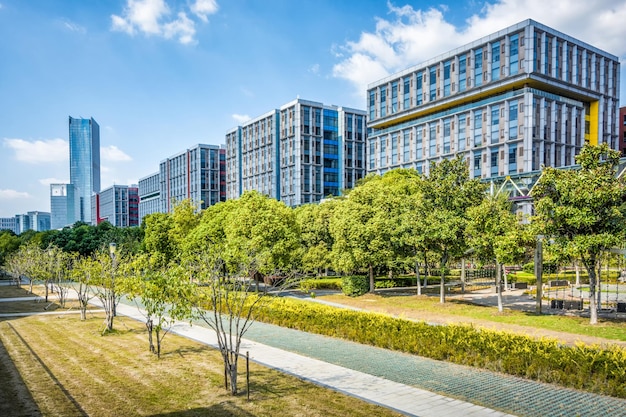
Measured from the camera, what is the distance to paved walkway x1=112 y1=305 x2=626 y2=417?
9.59 metres

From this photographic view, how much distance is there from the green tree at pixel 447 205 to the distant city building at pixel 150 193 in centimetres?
13162

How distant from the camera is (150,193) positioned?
6176 inches

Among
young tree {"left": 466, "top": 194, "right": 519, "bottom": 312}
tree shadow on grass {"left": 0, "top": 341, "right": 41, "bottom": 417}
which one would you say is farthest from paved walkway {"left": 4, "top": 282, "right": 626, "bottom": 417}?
young tree {"left": 466, "top": 194, "right": 519, "bottom": 312}

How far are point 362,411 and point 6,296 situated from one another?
36.4 metres

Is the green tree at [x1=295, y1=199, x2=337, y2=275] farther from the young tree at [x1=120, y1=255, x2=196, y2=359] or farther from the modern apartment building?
the modern apartment building

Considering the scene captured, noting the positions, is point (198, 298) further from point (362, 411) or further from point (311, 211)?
point (311, 211)

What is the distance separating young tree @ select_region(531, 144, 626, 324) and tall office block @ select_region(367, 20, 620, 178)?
40.3 m

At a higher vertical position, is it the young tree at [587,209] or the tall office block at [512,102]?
the tall office block at [512,102]

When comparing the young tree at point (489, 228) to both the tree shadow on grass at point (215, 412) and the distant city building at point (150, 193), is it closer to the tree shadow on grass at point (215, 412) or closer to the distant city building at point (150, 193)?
the tree shadow on grass at point (215, 412)

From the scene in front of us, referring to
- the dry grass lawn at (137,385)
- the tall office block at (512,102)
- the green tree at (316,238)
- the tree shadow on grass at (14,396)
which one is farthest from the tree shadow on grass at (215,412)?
the tall office block at (512,102)

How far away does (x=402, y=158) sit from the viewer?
244ft

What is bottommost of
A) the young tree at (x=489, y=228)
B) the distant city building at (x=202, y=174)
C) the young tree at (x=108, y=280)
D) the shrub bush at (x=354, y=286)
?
the shrub bush at (x=354, y=286)

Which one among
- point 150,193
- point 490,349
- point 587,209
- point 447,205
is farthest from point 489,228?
point 150,193

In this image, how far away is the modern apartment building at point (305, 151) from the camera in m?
89.1
